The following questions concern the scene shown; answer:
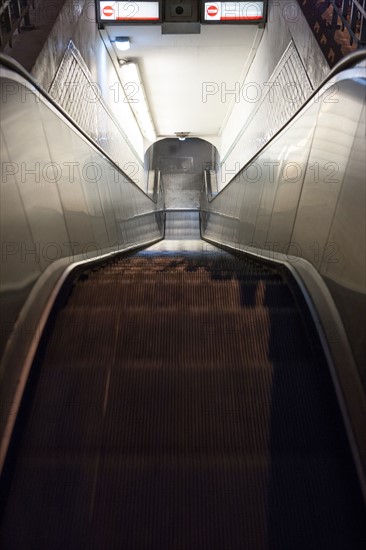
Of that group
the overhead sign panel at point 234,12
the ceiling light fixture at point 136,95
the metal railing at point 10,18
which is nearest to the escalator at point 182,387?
the metal railing at point 10,18

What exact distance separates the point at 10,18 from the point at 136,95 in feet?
23.6

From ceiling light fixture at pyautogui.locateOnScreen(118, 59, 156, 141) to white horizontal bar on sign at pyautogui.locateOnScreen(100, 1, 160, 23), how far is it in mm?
1801

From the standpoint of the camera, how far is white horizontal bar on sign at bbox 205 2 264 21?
21.7 feet

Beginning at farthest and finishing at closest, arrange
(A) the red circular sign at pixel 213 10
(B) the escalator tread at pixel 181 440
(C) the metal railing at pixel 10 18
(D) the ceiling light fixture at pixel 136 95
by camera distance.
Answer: (D) the ceiling light fixture at pixel 136 95 → (A) the red circular sign at pixel 213 10 → (C) the metal railing at pixel 10 18 → (B) the escalator tread at pixel 181 440

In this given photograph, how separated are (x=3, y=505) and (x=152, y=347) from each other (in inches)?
31.3

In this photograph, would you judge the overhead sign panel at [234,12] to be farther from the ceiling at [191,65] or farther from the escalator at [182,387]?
the escalator at [182,387]

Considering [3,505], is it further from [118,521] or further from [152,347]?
[152,347]

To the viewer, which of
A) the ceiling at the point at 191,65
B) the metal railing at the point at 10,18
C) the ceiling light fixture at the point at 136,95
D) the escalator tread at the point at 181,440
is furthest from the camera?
the ceiling light fixture at the point at 136,95

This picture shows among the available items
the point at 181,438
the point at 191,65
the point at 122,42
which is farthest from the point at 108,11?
the point at 181,438

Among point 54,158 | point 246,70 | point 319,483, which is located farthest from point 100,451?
point 246,70

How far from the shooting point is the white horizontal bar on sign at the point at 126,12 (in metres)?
6.66

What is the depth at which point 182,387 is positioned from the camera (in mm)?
1714

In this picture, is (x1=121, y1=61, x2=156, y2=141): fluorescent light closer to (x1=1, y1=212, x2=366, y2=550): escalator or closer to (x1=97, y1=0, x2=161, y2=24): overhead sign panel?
(x1=97, y1=0, x2=161, y2=24): overhead sign panel

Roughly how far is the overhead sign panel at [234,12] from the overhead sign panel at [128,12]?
0.77 m
